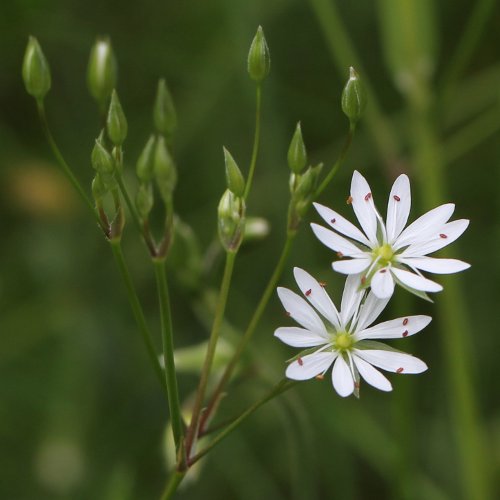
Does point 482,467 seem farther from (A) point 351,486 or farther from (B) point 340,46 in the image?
(B) point 340,46

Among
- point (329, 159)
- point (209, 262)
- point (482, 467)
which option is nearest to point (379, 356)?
point (209, 262)

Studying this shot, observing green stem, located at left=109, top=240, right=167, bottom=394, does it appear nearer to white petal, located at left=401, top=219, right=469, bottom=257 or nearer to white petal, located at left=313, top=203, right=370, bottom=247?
white petal, located at left=313, top=203, right=370, bottom=247

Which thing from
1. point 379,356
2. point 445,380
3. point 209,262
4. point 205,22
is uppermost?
point 205,22

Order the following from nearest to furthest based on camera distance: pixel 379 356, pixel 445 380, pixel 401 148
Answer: pixel 379 356 → pixel 445 380 → pixel 401 148

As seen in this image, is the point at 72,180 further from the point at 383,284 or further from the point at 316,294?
the point at 383,284

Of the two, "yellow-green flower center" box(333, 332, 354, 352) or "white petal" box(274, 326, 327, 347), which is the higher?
"yellow-green flower center" box(333, 332, 354, 352)

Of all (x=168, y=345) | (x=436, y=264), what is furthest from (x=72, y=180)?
(x=436, y=264)

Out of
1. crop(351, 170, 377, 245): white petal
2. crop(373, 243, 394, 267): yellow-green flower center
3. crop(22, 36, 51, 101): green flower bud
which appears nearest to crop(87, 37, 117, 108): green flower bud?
crop(22, 36, 51, 101): green flower bud
